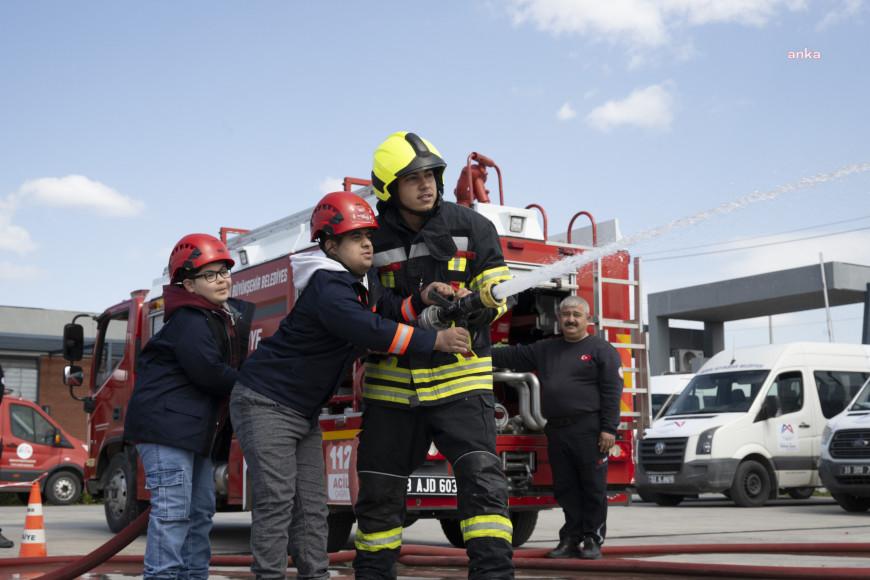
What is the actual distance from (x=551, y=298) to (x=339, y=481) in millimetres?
2203

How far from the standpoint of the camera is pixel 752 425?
1469cm

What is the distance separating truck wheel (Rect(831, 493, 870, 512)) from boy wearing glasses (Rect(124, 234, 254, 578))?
10304 millimetres

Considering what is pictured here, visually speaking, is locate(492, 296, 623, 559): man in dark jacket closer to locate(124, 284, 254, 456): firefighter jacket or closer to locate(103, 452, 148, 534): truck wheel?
locate(124, 284, 254, 456): firefighter jacket

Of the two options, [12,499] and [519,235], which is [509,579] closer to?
[519,235]

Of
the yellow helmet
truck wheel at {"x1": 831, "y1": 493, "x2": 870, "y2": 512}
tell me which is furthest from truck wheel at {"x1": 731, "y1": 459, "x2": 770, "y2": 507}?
the yellow helmet

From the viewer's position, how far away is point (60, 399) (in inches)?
1144

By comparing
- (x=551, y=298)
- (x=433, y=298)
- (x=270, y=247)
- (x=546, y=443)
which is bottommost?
(x=546, y=443)

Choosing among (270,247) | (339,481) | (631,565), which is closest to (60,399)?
(270,247)

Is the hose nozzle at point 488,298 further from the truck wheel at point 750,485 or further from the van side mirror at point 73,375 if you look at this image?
the truck wheel at point 750,485

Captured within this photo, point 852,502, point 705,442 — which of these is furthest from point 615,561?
point 705,442

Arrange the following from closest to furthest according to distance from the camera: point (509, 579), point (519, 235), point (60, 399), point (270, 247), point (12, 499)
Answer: point (509, 579) → point (519, 235) → point (270, 247) → point (12, 499) → point (60, 399)

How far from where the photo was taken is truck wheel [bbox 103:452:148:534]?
10.1 m

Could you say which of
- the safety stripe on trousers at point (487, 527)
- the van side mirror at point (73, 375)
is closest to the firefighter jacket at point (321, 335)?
the safety stripe on trousers at point (487, 527)

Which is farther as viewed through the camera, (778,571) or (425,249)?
(778,571)
